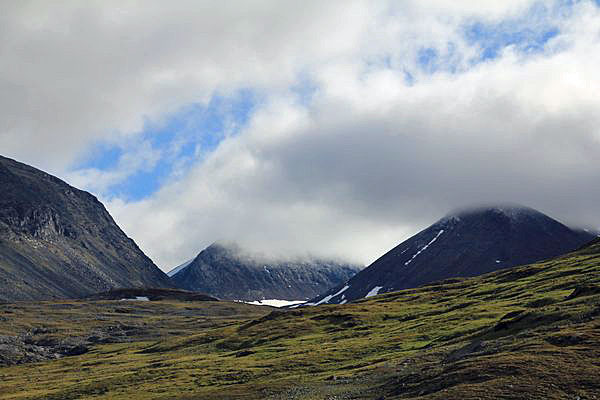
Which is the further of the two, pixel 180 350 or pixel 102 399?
pixel 180 350

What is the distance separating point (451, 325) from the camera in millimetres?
103938

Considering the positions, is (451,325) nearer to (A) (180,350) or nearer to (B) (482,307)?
(B) (482,307)

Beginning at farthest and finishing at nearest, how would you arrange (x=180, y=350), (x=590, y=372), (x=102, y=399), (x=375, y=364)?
1. (x=180, y=350)
2. (x=102, y=399)
3. (x=375, y=364)
4. (x=590, y=372)

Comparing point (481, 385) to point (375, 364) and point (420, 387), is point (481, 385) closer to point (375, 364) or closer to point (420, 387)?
point (420, 387)

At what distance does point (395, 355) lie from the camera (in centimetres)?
8569

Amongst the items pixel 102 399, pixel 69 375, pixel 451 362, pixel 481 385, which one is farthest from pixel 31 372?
pixel 481 385

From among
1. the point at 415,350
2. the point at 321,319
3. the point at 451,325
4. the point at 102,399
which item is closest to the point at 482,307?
the point at 451,325

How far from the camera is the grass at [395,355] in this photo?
5588 cm

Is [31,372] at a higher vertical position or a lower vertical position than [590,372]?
higher

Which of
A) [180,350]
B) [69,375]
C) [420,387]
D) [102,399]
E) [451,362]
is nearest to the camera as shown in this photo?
[420,387]

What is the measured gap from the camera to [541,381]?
51.7 m

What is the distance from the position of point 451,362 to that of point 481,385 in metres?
14.4

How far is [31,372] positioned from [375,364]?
4352 inches

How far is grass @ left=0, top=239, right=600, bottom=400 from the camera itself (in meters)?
55.9
